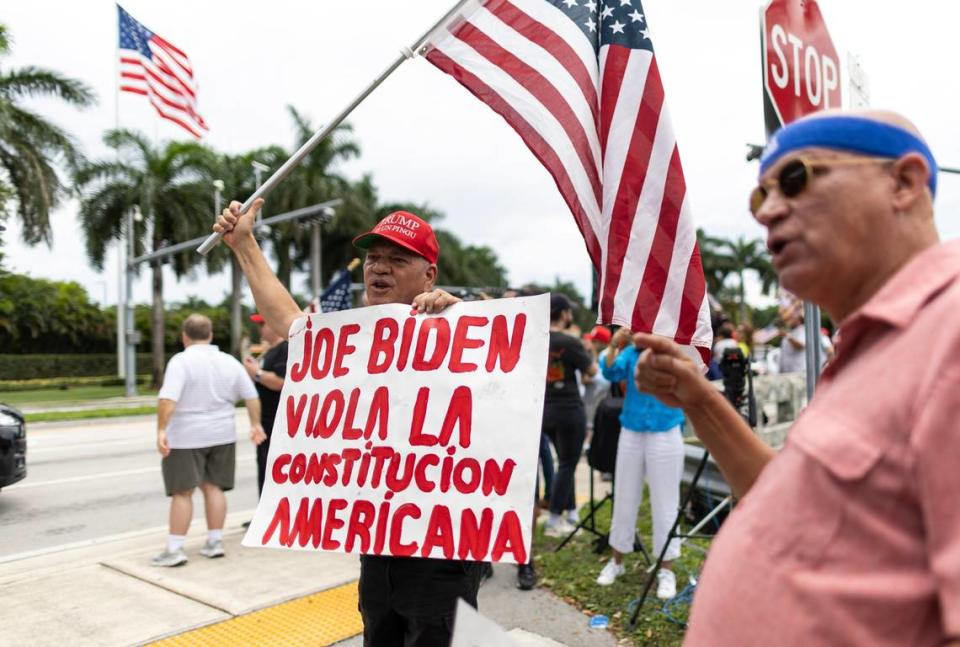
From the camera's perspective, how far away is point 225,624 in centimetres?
407

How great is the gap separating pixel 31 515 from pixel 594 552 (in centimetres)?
560

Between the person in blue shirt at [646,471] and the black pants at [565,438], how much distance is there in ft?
2.91

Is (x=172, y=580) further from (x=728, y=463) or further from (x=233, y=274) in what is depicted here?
(x=233, y=274)

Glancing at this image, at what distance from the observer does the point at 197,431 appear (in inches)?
215

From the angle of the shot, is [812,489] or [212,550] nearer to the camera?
[812,489]

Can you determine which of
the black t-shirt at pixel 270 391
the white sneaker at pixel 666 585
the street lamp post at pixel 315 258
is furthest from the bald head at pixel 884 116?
the street lamp post at pixel 315 258

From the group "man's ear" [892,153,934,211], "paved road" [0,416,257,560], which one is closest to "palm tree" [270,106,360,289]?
"paved road" [0,416,257,560]

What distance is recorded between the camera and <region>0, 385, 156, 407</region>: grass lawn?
75.7ft

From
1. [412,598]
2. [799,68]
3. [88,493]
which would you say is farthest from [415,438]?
[88,493]

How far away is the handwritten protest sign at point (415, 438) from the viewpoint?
78.7 inches

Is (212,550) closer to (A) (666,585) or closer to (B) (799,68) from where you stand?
(A) (666,585)

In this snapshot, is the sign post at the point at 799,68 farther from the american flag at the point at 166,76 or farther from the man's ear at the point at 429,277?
the american flag at the point at 166,76

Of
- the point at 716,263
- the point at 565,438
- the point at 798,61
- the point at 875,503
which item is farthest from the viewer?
the point at 716,263

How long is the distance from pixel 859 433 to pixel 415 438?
4.67 ft
